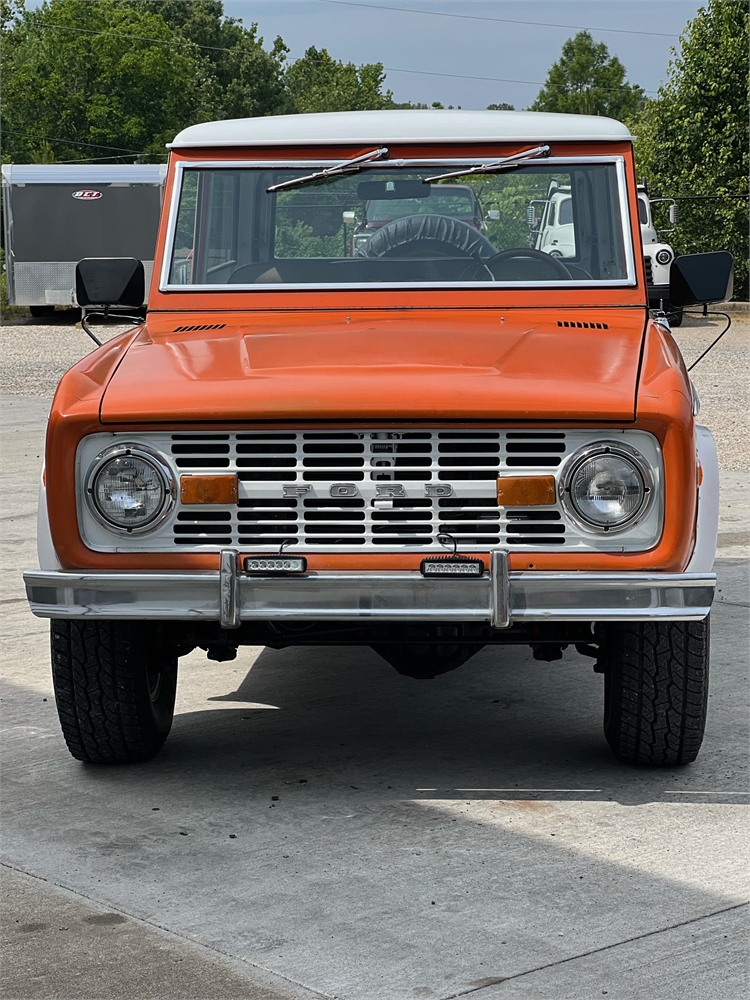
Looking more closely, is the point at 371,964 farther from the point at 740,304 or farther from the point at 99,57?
the point at 99,57

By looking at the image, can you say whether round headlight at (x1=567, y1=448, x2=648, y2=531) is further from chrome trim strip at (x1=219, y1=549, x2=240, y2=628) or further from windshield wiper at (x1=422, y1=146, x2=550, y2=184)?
windshield wiper at (x1=422, y1=146, x2=550, y2=184)

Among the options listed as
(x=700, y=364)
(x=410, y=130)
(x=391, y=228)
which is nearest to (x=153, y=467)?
(x=391, y=228)

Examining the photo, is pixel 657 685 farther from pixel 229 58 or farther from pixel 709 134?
pixel 229 58

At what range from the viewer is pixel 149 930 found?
3.65 meters

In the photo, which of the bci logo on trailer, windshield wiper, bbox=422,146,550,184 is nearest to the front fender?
windshield wiper, bbox=422,146,550,184

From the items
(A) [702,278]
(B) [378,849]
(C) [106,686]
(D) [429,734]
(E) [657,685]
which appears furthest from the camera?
(A) [702,278]

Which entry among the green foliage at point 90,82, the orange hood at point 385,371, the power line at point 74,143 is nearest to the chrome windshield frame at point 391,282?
the orange hood at point 385,371

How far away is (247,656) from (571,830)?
2.53 metres

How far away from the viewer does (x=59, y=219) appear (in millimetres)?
29938

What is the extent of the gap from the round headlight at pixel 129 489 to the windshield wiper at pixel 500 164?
6.45 ft

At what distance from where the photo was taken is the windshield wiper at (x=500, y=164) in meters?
5.65

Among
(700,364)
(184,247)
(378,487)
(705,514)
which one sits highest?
(184,247)

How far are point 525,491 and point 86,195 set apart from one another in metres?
27.3

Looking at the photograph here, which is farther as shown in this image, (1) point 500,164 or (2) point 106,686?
(1) point 500,164
